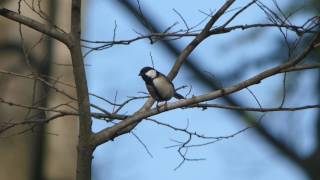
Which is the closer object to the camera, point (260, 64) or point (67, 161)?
point (67, 161)

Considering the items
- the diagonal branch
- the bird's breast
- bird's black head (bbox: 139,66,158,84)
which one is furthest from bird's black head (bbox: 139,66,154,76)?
the diagonal branch

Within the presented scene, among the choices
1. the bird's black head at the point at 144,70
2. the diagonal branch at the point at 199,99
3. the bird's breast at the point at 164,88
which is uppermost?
the bird's black head at the point at 144,70

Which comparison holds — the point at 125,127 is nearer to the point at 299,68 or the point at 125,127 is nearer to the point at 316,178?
the point at 299,68

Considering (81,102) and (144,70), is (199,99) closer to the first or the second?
(81,102)

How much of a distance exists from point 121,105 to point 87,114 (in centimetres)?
30

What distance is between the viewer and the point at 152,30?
3121 millimetres

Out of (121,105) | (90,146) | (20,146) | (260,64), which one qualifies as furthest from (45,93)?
(260,64)

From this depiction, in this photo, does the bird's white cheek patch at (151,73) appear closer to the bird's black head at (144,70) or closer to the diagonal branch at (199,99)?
the bird's black head at (144,70)

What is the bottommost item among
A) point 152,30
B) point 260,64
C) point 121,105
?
point 121,105

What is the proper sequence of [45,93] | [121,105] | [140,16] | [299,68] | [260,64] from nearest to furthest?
[299,68], [121,105], [140,16], [45,93], [260,64]

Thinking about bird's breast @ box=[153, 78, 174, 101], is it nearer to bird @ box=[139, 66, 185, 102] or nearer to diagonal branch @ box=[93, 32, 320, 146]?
bird @ box=[139, 66, 185, 102]

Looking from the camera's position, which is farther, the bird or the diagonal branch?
the bird

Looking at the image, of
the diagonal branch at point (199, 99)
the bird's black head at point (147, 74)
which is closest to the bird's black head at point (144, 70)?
the bird's black head at point (147, 74)

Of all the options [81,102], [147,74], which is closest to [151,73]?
[147,74]
